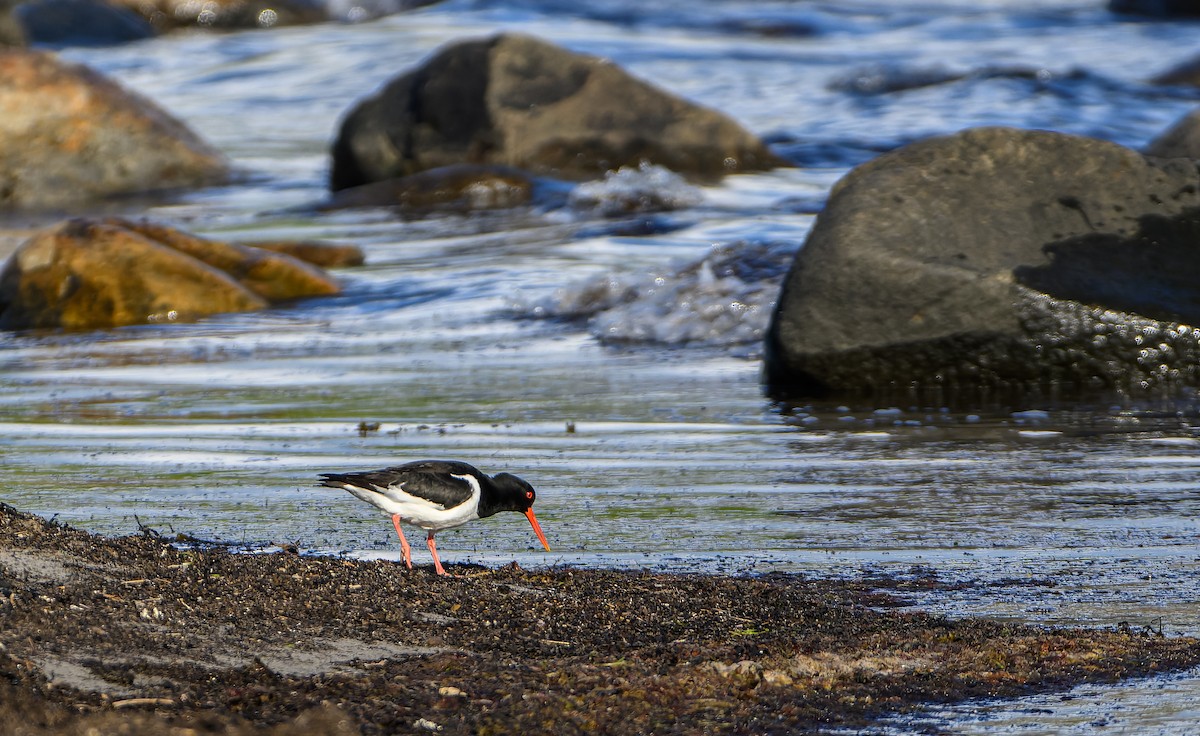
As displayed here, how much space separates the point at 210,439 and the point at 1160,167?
5557 millimetres

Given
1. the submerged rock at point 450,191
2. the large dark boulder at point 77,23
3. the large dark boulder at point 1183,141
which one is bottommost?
the large dark boulder at point 77,23

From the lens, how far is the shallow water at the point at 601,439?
548cm

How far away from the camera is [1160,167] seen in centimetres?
917

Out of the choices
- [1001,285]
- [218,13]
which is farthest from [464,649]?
[218,13]

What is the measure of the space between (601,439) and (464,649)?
130 inches

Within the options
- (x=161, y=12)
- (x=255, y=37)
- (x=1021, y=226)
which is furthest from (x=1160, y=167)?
(x=161, y=12)

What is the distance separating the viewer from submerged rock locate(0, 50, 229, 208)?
18594mm

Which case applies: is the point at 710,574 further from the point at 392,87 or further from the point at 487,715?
the point at 392,87

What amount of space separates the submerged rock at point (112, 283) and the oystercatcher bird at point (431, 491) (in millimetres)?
6931

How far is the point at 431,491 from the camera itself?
16.7 ft

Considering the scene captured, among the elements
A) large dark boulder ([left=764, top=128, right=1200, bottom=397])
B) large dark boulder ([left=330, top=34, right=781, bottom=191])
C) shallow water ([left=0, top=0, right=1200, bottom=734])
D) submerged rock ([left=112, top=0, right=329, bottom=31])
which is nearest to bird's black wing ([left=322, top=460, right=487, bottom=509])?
shallow water ([left=0, top=0, right=1200, bottom=734])

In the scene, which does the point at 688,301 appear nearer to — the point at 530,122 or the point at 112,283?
the point at 112,283

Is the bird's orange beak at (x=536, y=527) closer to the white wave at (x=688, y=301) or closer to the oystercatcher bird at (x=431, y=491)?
the oystercatcher bird at (x=431, y=491)

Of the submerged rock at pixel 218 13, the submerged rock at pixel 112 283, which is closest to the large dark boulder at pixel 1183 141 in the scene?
the submerged rock at pixel 112 283
